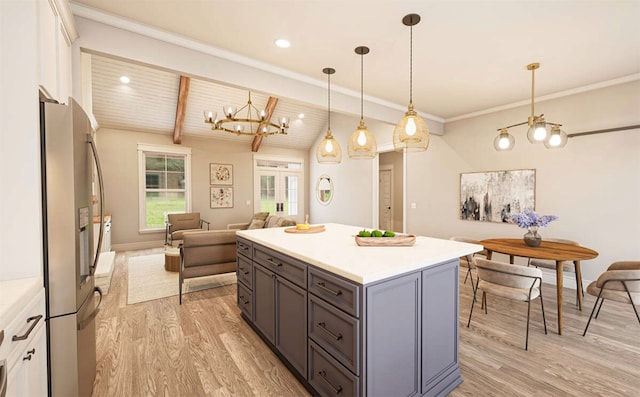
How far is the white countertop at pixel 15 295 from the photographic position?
3.41ft

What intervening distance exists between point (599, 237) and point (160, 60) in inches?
223

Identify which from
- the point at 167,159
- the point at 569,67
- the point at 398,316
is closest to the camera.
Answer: the point at 398,316

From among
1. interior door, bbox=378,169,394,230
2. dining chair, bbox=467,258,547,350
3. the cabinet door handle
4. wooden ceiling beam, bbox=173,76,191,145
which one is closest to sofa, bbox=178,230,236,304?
the cabinet door handle

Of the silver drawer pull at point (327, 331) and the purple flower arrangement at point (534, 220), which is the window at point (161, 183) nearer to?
the silver drawer pull at point (327, 331)

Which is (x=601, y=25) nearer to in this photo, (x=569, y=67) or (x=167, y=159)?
(x=569, y=67)

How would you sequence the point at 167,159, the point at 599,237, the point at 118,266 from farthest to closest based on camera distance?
1. the point at 167,159
2. the point at 118,266
3. the point at 599,237

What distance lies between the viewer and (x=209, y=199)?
24.5 feet

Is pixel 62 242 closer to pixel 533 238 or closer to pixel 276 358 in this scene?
pixel 276 358

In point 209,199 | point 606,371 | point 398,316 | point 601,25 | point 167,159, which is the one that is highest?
point 601,25

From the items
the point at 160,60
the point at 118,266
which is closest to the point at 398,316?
the point at 160,60

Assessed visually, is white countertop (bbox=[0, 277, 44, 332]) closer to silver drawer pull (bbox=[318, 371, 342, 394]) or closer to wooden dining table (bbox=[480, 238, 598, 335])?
silver drawer pull (bbox=[318, 371, 342, 394])

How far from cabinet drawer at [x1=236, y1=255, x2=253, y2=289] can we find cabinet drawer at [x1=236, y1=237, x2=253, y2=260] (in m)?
0.05

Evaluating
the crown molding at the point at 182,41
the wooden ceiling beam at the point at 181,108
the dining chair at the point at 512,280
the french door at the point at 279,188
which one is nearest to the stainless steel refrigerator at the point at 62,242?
the crown molding at the point at 182,41

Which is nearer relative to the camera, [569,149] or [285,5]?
[285,5]
